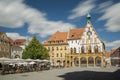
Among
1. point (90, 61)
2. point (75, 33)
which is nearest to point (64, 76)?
point (90, 61)

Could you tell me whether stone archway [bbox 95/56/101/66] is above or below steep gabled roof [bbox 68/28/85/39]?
below

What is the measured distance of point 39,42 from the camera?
67250mm

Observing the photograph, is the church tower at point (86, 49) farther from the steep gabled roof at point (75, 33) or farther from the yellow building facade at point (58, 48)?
the yellow building facade at point (58, 48)

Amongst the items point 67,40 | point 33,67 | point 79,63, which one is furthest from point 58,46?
point 33,67

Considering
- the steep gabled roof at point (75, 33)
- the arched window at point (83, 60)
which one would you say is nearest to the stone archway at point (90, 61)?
the arched window at point (83, 60)

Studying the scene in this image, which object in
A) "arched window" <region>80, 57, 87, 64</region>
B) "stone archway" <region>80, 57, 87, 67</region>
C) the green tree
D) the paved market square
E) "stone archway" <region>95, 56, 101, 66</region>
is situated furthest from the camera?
"arched window" <region>80, 57, 87, 64</region>

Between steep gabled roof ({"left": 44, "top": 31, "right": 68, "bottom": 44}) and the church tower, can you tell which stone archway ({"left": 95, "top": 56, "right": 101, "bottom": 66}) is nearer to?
the church tower

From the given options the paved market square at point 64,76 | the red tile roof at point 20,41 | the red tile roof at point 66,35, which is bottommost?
the paved market square at point 64,76

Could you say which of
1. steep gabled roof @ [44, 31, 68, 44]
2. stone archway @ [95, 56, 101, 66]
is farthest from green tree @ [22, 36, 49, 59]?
stone archway @ [95, 56, 101, 66]

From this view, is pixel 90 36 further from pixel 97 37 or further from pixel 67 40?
pixel 67 40

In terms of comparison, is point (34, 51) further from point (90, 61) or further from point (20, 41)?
point (20, 41)

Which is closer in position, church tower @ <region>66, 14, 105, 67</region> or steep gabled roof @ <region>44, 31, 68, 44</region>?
church tower @ <region>66, 14, 105, 67</region>

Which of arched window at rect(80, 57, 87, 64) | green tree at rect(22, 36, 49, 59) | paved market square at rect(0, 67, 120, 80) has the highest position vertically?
green tree at rect(22, 36, 49, 59)

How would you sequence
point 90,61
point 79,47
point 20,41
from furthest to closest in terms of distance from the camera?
point 20,41 < point 79,47 < point 90,61
